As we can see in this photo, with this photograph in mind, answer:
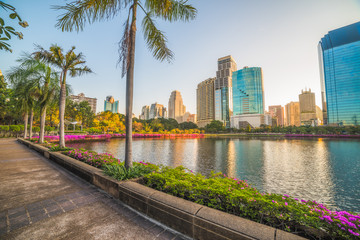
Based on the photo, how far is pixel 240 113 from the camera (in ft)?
404

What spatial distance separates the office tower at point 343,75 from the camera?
82.6 metres

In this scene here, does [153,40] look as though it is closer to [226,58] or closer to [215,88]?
[215,88]

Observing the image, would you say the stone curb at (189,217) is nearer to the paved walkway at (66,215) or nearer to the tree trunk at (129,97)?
the paved walkway at (66,215)

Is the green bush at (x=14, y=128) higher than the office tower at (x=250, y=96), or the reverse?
the office tower at (x=250, y=96)

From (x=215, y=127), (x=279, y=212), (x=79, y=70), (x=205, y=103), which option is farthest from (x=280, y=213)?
(x=205, y=103)

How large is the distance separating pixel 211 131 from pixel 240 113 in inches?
1768

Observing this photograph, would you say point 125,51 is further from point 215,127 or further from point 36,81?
point 215,127

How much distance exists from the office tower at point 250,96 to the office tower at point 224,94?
1058 cm

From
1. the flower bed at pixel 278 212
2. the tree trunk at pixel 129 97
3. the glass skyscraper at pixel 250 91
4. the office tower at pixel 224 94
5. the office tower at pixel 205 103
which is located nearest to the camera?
the flower bed at pixel 278 212

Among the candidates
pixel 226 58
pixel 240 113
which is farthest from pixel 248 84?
pixel 226 58

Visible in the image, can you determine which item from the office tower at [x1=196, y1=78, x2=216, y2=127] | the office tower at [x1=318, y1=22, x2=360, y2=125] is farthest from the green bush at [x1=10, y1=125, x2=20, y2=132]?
the office tower at [x1=318, y1=22, x2=360, y2=125]

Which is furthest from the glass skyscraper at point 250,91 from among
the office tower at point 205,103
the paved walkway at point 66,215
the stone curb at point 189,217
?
the paved walkway at point 66,215

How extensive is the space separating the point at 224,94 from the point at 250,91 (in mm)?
22312

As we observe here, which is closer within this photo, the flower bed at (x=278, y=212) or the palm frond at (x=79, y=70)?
the flower bed at (x=278, y=212)
